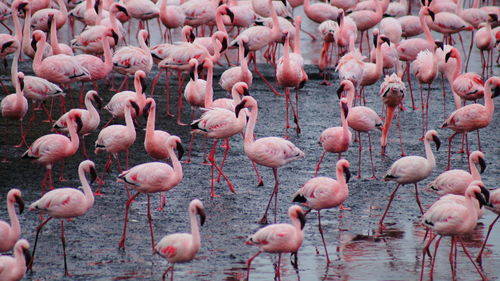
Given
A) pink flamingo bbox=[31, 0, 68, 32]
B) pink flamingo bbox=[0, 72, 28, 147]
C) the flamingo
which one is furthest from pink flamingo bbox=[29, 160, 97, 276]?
pink flamingo bbox=[31, 0, 68, 32]

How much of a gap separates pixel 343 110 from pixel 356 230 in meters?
1.67

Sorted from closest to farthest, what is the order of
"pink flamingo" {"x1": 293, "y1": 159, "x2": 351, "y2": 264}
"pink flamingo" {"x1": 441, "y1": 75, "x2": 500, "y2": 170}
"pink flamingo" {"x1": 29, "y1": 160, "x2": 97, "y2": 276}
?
"pink flamingo" {"x1": 29, "y1": 160, "x2": 97, "y2": 276} < "pink flamingo" {"x1": 293, "y1": 159, "x2": 351, "y2": 264} < "pink flamingo" {"x1": 441, "y1": 75, "x2": 500, "y2": 170}

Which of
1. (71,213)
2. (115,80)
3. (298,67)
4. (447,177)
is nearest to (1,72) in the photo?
(115,80)

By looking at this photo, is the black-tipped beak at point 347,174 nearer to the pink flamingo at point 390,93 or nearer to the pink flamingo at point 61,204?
the pink flamingo at point 61,204

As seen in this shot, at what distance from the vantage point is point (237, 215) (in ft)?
27.9

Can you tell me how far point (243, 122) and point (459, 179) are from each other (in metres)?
2.45

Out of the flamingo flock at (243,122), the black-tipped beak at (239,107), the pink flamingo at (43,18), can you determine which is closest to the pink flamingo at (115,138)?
the flamingo flock at (243,122)

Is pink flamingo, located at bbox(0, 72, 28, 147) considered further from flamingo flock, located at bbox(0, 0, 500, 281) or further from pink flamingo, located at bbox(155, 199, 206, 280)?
pink flamingo, located at bbox(155, 199, 206, 280)

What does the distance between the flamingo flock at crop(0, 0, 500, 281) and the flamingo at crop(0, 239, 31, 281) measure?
0.4 inches

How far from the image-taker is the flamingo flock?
7129 millimetres

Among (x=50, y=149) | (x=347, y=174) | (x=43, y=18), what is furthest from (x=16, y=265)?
(x=43, y=18)

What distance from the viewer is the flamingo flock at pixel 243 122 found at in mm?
7129

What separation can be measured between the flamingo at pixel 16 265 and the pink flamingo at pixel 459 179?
3957 mm

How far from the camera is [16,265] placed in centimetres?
614
